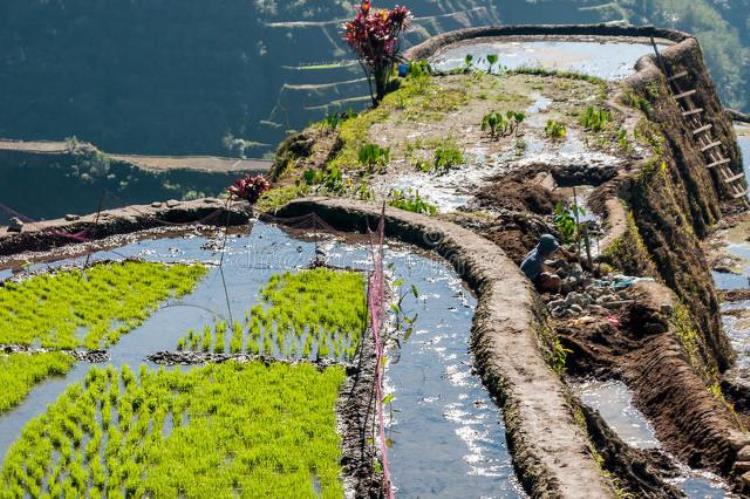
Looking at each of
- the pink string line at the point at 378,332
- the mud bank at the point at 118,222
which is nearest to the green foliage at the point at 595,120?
the pink string line at the point at 378,332

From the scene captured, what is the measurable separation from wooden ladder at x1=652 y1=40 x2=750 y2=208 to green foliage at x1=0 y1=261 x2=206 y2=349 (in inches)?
935

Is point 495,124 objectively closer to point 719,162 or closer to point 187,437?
point 719,162

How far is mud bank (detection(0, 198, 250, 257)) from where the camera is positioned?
21031 mm

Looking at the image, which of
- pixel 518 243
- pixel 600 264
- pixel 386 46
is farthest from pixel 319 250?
pixel 386 46

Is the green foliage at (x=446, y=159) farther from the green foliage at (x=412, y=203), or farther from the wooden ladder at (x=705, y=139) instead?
the wooden ladder at (x=705, y=139)

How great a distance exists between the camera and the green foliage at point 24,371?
14.5 m

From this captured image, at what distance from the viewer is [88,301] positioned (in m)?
18.3

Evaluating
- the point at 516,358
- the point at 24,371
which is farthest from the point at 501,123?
the point at 24,371

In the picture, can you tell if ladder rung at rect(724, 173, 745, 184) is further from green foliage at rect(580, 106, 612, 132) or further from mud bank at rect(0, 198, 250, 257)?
mud bank at rect(0, 198, 250, 257)

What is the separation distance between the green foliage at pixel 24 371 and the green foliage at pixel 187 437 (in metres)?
0.64

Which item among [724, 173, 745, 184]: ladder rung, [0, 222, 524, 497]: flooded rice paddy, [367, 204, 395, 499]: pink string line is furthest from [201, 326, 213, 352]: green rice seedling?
[724, 173, 745, 184]: ladder rung

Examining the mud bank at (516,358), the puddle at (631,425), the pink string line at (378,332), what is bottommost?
the puddle at (631,425)

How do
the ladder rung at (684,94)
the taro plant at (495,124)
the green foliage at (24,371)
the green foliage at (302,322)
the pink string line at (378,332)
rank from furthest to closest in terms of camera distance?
the ladder rung at (684,94) < the taro plant at (495,124) < the green foliage at (302,322) < the green foliage at (24,371) < the pink string line at (378,332)

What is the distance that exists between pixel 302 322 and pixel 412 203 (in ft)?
21.8
